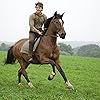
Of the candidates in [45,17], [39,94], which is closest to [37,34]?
[45,17]

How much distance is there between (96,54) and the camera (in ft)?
310

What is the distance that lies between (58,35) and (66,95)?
2.36m

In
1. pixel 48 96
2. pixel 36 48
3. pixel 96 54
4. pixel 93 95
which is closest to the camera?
pixel 48 96

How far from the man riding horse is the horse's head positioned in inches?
19.1

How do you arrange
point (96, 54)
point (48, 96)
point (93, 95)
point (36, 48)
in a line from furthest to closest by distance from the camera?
point (96, 54) → point (36, 48) → point (93, 95) → point (48, 96)

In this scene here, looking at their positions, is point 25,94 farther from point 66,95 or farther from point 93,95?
point 93,95

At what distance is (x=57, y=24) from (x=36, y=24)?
142 centimetres

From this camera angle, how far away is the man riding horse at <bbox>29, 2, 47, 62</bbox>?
42.8ft

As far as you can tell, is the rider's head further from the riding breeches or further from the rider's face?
the riding breeches

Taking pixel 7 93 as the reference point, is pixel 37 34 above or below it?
above

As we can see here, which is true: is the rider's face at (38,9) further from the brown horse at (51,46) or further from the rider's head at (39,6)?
the brown horse at (51,46)

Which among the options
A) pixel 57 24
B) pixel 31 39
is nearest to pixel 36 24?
pixel 31 39

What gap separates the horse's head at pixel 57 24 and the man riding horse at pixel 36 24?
1.59 ft

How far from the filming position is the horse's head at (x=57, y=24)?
39.0 ft
